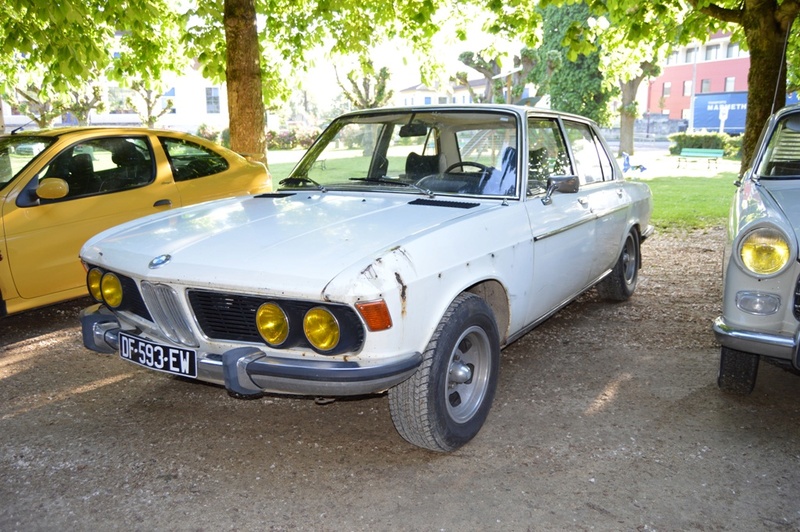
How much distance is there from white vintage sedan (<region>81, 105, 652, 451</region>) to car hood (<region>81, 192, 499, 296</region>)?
0.04ft

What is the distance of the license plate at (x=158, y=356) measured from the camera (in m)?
3.14

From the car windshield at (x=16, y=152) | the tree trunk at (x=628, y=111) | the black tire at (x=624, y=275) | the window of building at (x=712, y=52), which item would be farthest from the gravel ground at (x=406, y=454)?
the window of building at (x=712, y=52)

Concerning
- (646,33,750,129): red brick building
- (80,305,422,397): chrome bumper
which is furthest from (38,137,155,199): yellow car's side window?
(646,33,750,129): red brick building

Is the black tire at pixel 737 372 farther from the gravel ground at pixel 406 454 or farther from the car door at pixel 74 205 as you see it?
the car door at pixel 74 205

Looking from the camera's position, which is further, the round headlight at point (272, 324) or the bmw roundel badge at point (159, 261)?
the bmw roundel badge at point (159, 261)

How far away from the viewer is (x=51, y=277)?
5355 mm

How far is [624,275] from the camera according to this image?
6172 mm

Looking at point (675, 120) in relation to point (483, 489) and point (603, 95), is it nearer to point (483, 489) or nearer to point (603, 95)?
point (603, 95)

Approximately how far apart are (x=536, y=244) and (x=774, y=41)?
622 cm

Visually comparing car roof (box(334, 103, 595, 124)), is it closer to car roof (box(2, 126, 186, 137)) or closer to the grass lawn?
car roof (box(2, 126, 186, 137))

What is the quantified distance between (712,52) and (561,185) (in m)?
59.9

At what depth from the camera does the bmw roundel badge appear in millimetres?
3229

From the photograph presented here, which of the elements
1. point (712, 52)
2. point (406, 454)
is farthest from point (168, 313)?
point (712, 52)

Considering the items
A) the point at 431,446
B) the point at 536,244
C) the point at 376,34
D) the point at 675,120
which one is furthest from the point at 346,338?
the point at 675,120
